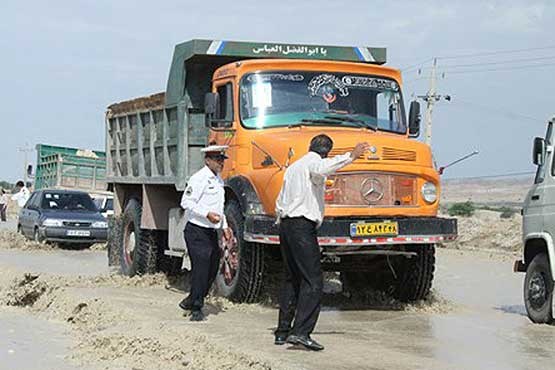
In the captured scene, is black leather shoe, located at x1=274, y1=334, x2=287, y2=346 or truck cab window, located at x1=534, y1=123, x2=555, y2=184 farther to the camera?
truck cab window, located at x1=534, y1=123, x2=555, y2=184

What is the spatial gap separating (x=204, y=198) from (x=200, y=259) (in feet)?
2.09

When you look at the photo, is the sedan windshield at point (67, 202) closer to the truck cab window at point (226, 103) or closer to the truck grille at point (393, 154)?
the truck cab window at point (226, 103)

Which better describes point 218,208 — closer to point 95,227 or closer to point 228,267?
point 228,267

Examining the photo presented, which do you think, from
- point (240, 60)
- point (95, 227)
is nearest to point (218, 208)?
point (240, 60)

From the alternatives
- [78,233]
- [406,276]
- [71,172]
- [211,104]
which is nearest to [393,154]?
[406,276]

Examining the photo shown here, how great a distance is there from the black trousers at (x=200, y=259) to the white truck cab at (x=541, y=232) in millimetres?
3625

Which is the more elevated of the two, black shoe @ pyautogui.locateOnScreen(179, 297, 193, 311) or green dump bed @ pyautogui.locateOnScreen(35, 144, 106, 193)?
green dump bed @ pyautogui.locateOnScreen(35, 144, 106, 193)

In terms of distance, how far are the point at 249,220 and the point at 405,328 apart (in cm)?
203

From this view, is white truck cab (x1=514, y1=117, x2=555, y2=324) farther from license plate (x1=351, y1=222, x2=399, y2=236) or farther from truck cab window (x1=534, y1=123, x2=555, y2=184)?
license plate (x1=351, y1=222, x2=399, y2=236)

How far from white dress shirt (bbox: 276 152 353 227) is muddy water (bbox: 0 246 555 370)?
119 cm

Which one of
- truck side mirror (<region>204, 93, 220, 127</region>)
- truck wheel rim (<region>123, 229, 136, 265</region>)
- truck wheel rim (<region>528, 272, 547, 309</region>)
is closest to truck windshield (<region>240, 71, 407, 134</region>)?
truck side mirror (<region>204, 93, 220, 127</region>)

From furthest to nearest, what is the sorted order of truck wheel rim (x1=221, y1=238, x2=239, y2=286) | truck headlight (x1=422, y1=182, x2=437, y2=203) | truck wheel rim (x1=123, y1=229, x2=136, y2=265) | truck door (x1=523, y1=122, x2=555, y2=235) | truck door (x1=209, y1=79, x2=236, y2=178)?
truck wheel rim (x1=123, y1=229, x2=136, y2=265) → truck door (x1=209, y1=79, x2=236, y2=178) → truck wheel rim (x1=221, y1=238, x2=239, y2=286) → truck headlight (x1=422, y1=182, x2=437, y2=203) → truck door (x1=523, y1=122, x2=555, y2=235)

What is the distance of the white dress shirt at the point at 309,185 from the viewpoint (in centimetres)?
875

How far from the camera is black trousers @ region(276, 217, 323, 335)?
28.5 feet
